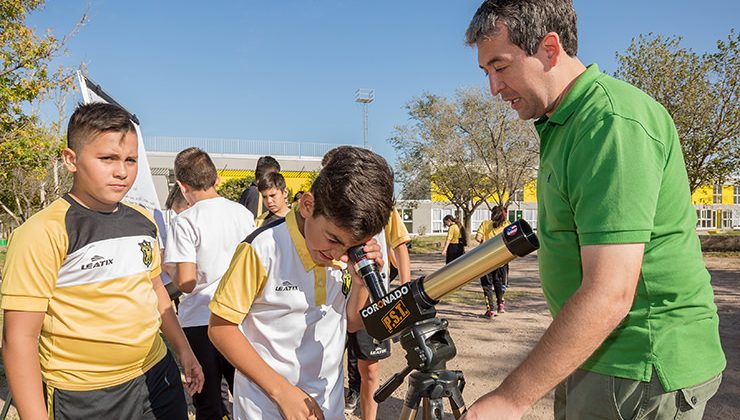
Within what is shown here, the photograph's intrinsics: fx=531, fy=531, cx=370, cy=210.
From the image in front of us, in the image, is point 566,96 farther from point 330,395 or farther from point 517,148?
point 517,148

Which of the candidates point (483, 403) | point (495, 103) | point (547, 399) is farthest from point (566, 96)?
point (495, 103)

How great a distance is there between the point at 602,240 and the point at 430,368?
58cm

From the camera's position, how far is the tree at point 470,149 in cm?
2616

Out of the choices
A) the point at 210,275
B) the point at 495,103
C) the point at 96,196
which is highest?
the point at 495,103

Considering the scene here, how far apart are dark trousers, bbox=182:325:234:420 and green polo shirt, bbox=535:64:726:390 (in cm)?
255

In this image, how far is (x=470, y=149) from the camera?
27.2 metres

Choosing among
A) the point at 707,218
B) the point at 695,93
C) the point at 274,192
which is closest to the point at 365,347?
the point at 274,192

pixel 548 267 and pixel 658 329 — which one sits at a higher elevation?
pixel 548 267

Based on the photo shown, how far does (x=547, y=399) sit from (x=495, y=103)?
882 inches

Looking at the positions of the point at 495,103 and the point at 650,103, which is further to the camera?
the point at 495,103

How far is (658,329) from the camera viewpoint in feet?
5.11

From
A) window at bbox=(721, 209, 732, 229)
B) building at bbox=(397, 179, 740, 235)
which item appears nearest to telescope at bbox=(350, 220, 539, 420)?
building at bbox=(397, 179, 740, 235)

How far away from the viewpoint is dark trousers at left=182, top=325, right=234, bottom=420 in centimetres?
347

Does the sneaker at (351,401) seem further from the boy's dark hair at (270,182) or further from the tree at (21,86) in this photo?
the tree at (21,86)
